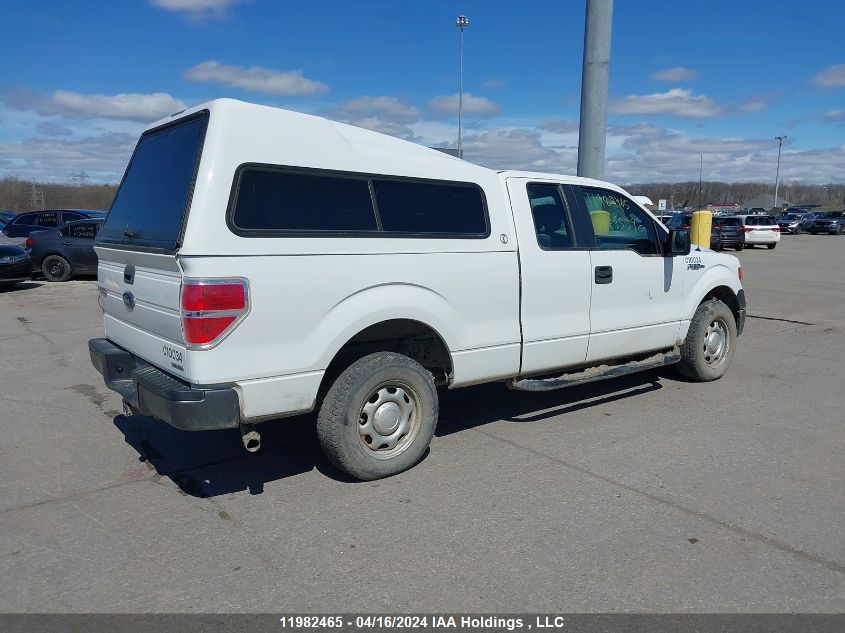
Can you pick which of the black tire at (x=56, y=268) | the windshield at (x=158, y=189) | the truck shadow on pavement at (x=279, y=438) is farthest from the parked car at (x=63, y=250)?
the windshield at (x=158, y=189)

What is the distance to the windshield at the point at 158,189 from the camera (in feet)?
12.9

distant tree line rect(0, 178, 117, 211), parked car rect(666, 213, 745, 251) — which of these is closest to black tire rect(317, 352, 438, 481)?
parked car rect(666, 213, 745, 251)

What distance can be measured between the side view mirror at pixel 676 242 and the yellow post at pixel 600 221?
0.66 meters

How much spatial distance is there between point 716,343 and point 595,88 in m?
4.44

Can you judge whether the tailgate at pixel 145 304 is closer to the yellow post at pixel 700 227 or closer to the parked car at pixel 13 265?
the yellow post at pixel 700 227

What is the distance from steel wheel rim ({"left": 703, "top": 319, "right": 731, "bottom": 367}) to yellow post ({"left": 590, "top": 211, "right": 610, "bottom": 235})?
5.84 feet

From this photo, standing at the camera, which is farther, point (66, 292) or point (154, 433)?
point (66, 292)

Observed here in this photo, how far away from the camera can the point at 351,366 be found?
4.25 meters

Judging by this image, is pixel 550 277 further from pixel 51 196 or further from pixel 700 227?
pixel 51 196

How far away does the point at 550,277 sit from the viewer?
521cm

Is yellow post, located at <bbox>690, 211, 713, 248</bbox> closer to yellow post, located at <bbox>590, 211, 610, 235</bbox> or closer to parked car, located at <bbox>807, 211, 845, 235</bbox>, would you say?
yellow post, located at <bbox>590, 211, 610, 235</bbox>
